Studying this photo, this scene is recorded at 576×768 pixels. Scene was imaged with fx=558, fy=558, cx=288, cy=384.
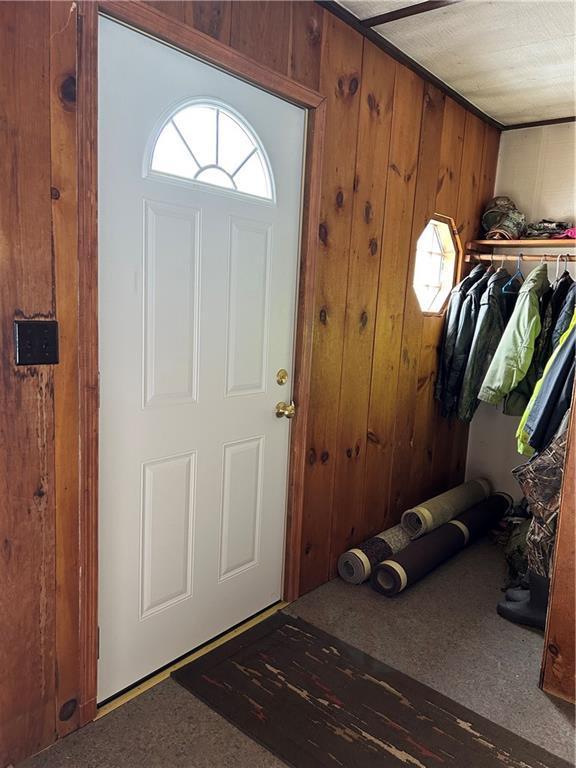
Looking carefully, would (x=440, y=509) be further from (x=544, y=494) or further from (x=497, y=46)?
(x=497, y=46)

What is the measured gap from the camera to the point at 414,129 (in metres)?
2.63

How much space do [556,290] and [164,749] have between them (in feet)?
8.76

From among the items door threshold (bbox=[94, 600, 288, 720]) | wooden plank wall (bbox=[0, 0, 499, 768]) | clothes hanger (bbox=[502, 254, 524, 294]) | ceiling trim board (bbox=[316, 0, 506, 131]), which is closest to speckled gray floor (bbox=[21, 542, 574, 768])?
door threshold (bbox=[94, 600, 288, 720])

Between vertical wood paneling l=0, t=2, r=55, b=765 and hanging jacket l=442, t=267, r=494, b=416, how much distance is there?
7.36 feet

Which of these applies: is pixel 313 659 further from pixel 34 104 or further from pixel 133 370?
pixel 34 104

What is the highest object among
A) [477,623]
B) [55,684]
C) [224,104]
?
[224,104]

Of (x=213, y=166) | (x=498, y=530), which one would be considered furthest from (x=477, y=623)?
(x=213, y=166)

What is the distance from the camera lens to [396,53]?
2393 mm

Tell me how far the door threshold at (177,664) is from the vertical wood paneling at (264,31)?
208 cm

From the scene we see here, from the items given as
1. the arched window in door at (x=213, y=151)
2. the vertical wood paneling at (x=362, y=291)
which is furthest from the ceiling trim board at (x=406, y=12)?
the arched window in door at (x=213, y=151)

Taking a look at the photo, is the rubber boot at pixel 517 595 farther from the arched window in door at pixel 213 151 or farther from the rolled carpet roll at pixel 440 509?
the arched window in door at pixel 213 151

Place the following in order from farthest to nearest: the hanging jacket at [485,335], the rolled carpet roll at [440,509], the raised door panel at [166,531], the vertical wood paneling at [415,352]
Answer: the hanging jacket at [485,335] → the rolled carpet roll at [440,509] → the vertical wood paneling at [415,352] → the raised door panel at [166,531]

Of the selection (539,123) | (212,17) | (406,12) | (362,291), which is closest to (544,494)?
(362,291)

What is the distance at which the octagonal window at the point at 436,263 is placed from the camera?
3.05 metres
